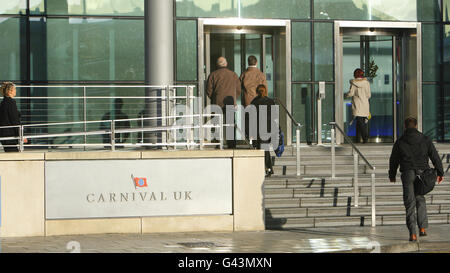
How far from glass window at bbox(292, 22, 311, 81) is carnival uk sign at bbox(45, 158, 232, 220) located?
695 cm

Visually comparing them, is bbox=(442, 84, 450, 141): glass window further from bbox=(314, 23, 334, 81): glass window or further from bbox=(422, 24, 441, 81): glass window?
bbox=(314, 23, 334, 81): glass window

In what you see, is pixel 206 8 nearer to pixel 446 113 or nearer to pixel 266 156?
pixel 266 156

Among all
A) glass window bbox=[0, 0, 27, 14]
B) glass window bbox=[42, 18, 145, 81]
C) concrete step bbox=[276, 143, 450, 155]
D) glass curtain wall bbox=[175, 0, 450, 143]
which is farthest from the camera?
glass curtain wall bbox=[175, 0, 450, 143]

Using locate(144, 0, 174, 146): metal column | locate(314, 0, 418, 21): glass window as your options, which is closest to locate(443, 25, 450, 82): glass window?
locate(314, 0, 418, 21): glass window

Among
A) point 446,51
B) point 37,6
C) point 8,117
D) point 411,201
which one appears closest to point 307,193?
point 411,201

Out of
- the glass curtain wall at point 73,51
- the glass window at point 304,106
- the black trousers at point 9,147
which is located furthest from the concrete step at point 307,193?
the glass window at point 304,106

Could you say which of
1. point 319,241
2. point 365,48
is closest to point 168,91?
point 319,241

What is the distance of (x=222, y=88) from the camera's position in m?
16.3

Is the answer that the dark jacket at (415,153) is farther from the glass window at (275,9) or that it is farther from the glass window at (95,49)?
the glass window at (95,49)

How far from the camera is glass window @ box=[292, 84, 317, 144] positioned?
67.6 ft

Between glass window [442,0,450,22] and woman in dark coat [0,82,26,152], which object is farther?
glass window [442,0,450,22]

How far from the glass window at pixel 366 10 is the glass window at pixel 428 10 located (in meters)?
0.13

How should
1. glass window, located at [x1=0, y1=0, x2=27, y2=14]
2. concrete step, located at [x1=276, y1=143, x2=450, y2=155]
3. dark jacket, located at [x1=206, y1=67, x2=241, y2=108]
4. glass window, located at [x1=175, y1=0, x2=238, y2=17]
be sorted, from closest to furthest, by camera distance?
dark jacket, located at [x1=206, y1=67, x2=241, y2=108] < concrete step, located at [x1=276, y1=143, x2=450, y2=155] < glass window, located at [x1=0, y1=0, x2=27, y2=14] < glass window, located at [x1=175, y1=0, x2=238, y2=17]
